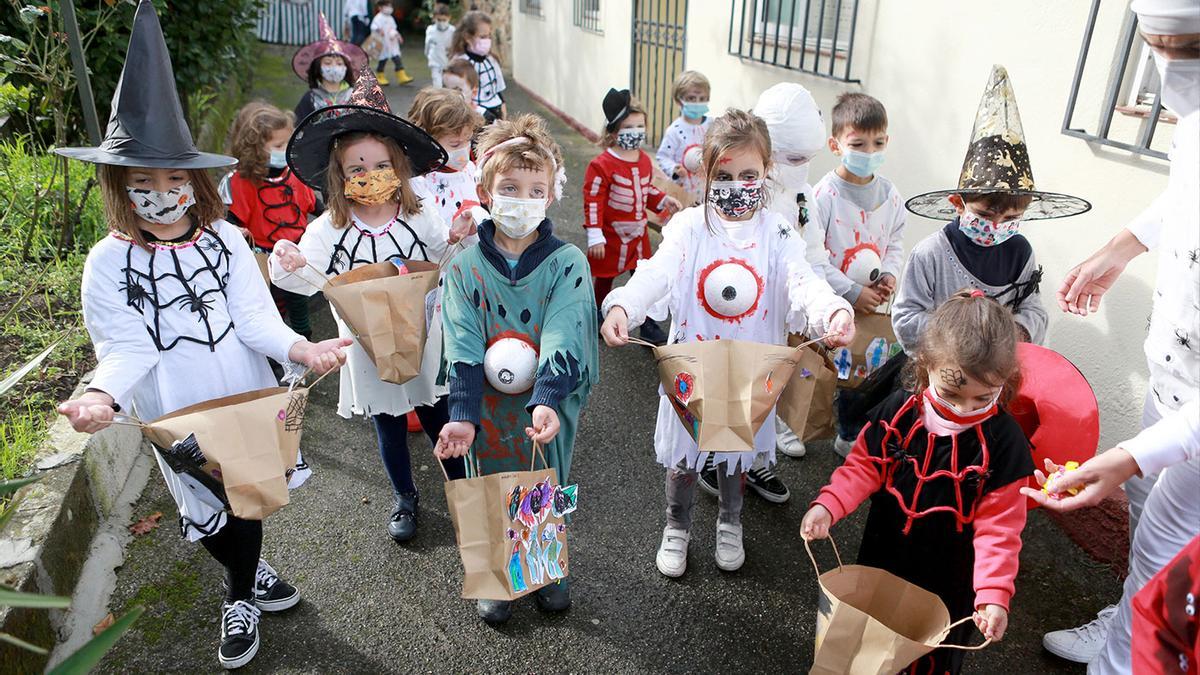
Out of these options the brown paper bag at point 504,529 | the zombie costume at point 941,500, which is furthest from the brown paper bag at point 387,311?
the zombie costume at point 941,500

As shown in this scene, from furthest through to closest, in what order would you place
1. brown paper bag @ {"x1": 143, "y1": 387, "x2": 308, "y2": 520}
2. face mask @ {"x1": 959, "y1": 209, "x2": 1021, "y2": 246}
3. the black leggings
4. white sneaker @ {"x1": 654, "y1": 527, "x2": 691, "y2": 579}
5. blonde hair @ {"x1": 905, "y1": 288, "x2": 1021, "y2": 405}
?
1. white sneaker @ {"x1": 654, "y1": 527, "x2": 691, "y2": 579}
2. face mask @ {"x1": 959, "y1": 209, "x2": 1021, "y2": 246}
3. the black leggings
4. brown paper bag @ {"x1": 143, "y1": 387, "x2": 308, "y2": 520}
5. blonde hair @ {"x1": 905, "y1": 288, "x2": 1021, "y2": 405}

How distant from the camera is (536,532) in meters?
2.41

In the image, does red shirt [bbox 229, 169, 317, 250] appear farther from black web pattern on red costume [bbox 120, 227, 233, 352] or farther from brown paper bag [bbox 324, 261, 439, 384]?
black web pattern on red costume [bbox 120, 227, 233, 352]

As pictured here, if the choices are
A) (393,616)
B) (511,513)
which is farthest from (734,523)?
(393,616)

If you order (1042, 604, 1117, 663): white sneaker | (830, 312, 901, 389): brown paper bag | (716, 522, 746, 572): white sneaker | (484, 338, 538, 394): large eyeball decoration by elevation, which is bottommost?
(1042, 604, 1117, 663): white sneaker

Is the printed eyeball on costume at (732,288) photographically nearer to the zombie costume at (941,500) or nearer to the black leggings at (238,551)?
the zombie costume at (941,500)

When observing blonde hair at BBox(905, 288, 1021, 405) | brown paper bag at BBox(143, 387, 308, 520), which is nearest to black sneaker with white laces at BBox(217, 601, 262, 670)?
brown paper bag at BBox(143, 387, 308, 520)

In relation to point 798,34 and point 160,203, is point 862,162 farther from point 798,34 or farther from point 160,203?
point 798,34

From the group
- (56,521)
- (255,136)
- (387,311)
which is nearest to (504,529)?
(387,311)

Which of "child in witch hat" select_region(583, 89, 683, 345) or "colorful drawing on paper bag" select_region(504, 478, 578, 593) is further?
"child in witch hat" select_region(583, 89, 683, 345)

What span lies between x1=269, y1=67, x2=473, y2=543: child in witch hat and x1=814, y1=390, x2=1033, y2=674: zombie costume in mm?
1687

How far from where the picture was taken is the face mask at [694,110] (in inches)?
218

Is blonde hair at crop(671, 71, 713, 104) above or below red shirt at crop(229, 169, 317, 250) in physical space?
above

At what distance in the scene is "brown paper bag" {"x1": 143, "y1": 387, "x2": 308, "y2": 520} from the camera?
2.14 metres
